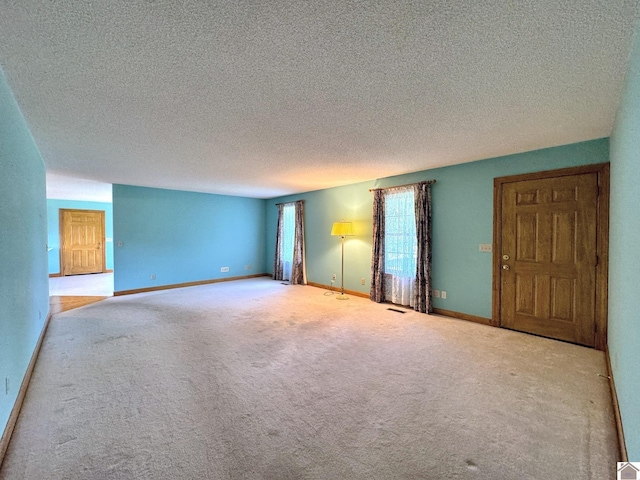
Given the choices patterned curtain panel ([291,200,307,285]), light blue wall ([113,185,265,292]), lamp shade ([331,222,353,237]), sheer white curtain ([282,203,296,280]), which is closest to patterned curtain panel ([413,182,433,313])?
lamp shade ([331,222,353,237])

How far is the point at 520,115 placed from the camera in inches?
103

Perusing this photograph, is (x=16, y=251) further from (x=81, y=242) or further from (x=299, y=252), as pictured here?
(x=81, y=242)

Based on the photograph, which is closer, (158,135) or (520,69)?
(520,69)

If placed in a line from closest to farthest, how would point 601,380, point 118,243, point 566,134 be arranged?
point 601,380
point 566,134
point 118,243

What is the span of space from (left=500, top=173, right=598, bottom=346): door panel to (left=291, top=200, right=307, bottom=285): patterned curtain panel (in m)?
4.39

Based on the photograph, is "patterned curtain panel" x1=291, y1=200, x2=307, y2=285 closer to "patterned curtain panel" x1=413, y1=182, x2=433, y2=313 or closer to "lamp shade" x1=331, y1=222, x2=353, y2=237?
"lamp shade" x1=331, y1=222, x2=353, y2=237

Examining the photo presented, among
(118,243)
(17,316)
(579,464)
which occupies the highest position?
(118,243)

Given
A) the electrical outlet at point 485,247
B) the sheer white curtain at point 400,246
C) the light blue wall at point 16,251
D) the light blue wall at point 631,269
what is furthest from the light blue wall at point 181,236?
the light blue wall at point 631,269

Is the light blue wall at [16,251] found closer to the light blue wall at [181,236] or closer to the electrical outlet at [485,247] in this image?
the light blue wall at [181,236]

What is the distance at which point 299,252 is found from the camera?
23.9 feet

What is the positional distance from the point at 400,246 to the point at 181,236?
16.9ft

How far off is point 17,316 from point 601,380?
496cm

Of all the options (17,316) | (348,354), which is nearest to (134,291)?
(17,316)

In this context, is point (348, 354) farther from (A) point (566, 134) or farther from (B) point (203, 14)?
(A) point (566, 134)
